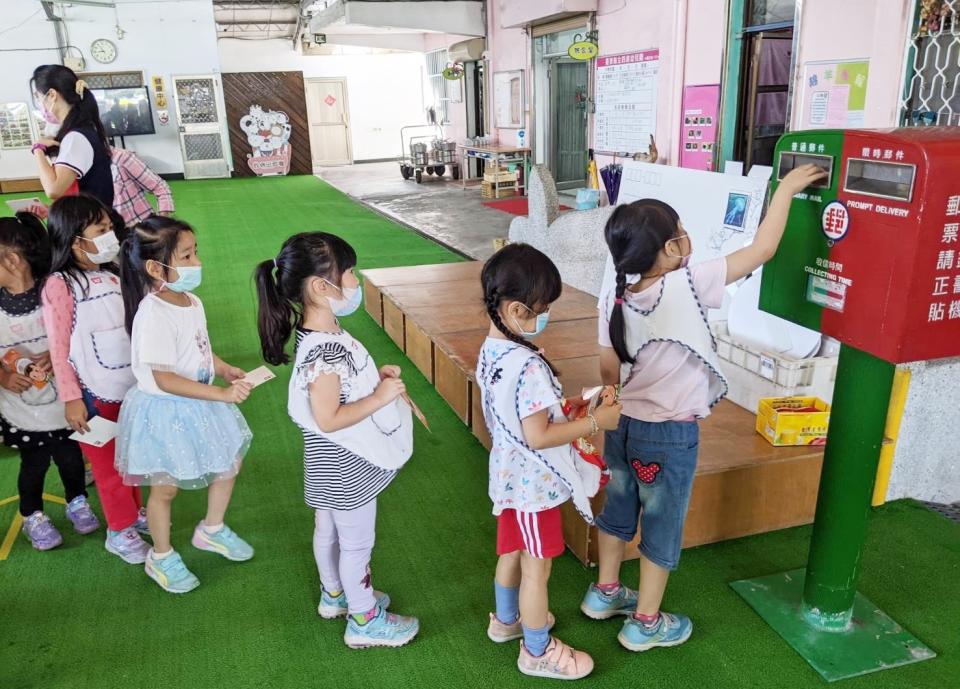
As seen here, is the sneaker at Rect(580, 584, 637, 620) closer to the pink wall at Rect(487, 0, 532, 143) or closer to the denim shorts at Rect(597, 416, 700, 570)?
the denim shorts at Rect(597, 416, 700, 570)

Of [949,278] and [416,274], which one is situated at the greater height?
[949,278]

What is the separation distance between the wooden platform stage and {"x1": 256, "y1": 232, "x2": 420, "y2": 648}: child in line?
1.19ft

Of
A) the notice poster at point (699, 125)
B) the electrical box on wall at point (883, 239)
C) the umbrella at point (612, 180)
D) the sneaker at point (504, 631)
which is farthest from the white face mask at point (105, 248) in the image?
the umbrella at point (612, 180)

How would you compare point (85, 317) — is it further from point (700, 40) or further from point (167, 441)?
point (700, 40)

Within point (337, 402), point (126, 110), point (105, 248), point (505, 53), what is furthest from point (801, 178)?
point (126, 110)

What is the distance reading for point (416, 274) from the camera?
5.01 metres

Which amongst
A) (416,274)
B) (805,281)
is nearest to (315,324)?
(805,281)

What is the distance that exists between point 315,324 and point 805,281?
120cm

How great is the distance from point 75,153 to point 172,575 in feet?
5.52

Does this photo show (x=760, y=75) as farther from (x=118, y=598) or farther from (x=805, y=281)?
(x=118, y=598)

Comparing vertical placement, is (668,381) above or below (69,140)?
below

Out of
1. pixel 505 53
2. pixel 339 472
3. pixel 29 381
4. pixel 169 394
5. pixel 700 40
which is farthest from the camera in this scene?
pixel 505 53

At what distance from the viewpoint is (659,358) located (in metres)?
1.79

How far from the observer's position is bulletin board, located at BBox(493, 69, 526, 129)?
1109 cm
